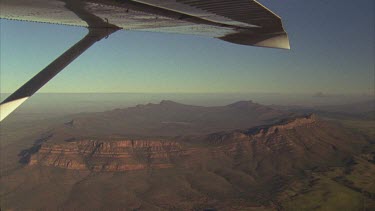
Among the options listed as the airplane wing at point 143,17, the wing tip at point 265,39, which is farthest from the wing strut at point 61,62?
the wing tip at point 265,39

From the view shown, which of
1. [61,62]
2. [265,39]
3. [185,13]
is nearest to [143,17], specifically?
[185,13]

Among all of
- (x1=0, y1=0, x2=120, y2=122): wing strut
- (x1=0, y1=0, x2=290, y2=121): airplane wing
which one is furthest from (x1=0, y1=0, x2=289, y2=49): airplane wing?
(x1=0, y1=0, x2=120, y2=122): wing strut

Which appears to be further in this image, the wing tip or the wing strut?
the wing strut

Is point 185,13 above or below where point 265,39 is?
A: above

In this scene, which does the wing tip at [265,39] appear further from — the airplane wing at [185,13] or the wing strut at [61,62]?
the wing strut at [61,62]

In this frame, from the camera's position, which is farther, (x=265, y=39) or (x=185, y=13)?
(x=265, y=39)

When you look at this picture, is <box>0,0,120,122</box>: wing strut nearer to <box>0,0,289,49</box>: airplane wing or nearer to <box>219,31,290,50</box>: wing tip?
<box>0,0,289,49</box>: airplane wing

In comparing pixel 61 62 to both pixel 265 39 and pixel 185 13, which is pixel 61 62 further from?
pixel 265 39

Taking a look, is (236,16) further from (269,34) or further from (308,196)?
(308,196)
